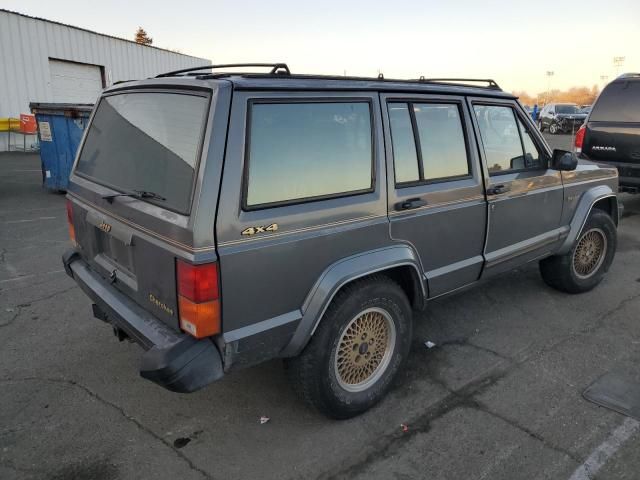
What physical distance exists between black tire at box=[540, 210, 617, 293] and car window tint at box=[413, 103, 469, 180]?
5.94 feet

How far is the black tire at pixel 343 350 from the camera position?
107 inches

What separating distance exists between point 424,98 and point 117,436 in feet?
9.18

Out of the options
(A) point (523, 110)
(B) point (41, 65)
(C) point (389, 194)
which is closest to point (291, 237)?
(C) point (389, 194)

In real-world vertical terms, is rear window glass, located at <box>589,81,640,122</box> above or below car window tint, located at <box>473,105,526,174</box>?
above

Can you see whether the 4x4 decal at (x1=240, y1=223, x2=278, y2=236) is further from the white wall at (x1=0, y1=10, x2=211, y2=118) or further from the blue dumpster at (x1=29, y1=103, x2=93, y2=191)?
the white wall at (x1=0, y1=10, x2=211, y2=118)

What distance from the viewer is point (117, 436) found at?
110 inches

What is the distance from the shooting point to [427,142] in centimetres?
323

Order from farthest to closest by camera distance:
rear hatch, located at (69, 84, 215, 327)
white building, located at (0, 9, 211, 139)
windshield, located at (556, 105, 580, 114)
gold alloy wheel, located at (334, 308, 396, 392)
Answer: windshield, located at (556, 105, 580, 114) → white building, located at (0, 9, 211, 139) → gold alloy wheel, located at (334, 308, 396, 392) → rear hatch, located at (69, 84, 215, 327)

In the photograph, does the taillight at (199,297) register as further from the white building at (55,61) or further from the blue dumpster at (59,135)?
the white building at (55,61)

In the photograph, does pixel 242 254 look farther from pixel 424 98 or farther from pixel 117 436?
pixel 424 98

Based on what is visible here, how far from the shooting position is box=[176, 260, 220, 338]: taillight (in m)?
2.22

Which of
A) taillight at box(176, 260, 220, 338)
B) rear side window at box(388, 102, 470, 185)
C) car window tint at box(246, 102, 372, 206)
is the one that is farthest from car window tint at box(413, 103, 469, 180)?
taillight at box(176, 260, 220, 338)

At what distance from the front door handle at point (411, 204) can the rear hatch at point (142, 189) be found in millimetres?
1276

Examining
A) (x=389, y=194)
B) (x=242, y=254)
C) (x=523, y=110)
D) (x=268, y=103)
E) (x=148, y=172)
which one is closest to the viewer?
(x=242, y=254)
